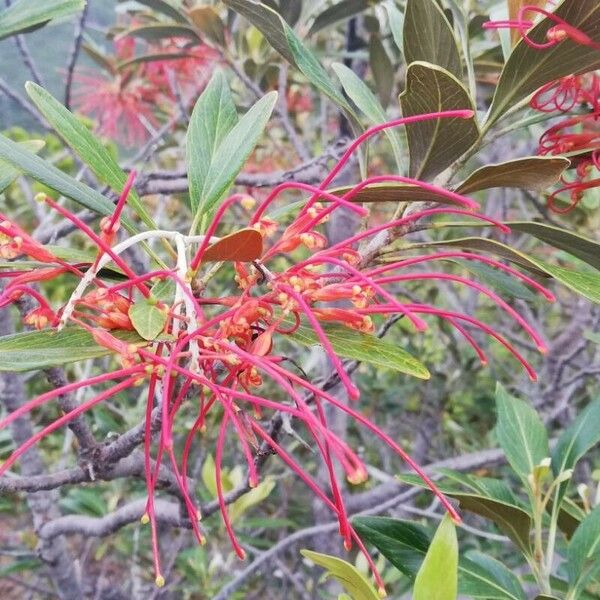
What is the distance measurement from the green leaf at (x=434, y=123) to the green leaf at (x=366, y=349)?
19 centimetres

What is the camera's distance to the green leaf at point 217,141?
2.14 ft

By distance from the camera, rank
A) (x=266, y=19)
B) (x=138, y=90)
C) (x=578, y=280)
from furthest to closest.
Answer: (x=138, y=90)
(x=266, y=19)
(x=578, y=280)

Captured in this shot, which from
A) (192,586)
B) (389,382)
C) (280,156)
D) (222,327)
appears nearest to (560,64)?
(222,327)

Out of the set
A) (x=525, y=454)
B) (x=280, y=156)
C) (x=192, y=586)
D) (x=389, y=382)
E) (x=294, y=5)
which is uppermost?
(x=294, y=5)

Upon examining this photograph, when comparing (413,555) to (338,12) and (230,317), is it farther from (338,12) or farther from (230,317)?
(338,12)

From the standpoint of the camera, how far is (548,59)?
60cm

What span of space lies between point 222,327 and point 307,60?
0.99 feet

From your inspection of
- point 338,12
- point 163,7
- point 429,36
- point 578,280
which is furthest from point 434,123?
point 163,7

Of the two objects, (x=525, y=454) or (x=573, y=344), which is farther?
(x=573, y=344)

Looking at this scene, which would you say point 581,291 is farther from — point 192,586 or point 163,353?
point 192,586

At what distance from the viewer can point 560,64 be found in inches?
23.8

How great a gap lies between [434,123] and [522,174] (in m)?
0.09

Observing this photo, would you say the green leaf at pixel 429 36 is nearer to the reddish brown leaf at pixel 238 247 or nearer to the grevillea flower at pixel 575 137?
the grevillea flower at pixel 575 137

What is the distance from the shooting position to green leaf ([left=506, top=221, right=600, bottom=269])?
615 millimetres
